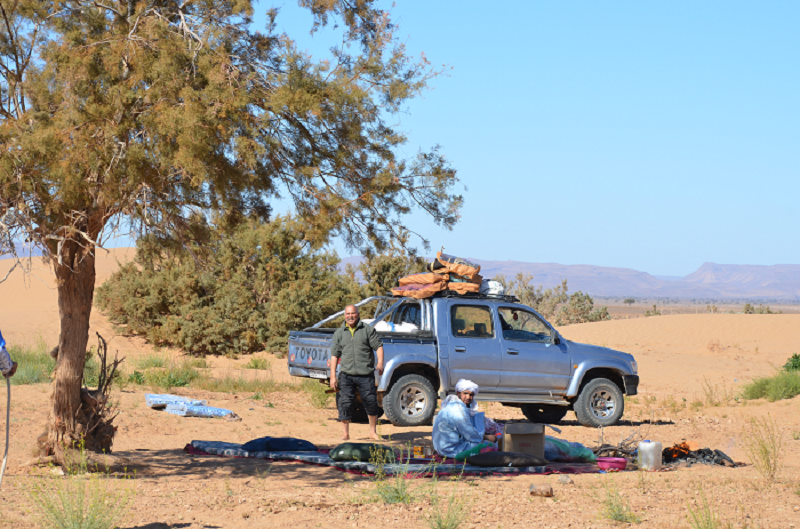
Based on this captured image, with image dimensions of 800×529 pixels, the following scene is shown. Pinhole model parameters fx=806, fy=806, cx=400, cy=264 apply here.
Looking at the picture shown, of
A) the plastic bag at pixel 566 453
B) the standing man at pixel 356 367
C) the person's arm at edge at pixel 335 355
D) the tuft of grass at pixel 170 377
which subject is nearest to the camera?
the plastic bag at pixel 566 453

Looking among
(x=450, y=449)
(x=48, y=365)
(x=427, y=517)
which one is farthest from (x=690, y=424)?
(x=48, y=365)

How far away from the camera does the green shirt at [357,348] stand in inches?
427

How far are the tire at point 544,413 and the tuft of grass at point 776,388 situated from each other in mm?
5050

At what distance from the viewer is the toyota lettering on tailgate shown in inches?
478

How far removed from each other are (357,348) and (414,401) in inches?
73.3

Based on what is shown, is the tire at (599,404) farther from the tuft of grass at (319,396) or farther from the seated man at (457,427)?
the seated man at (457,427)

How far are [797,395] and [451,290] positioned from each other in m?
8.08

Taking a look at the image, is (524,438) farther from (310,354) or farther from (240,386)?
(240,386)

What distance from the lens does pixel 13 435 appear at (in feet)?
32.3

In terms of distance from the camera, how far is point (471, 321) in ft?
41.9

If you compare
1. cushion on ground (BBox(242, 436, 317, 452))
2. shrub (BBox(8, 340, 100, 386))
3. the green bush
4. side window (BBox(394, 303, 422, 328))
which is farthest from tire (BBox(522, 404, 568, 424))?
the green bush

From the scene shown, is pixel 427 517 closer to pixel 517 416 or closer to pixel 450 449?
pixel 450 449

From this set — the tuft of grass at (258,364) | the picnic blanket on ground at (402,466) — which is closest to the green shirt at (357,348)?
the picnic blanket on ground at (402,466)

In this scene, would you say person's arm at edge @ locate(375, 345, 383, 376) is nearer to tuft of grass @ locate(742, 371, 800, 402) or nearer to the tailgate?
the tailgate
